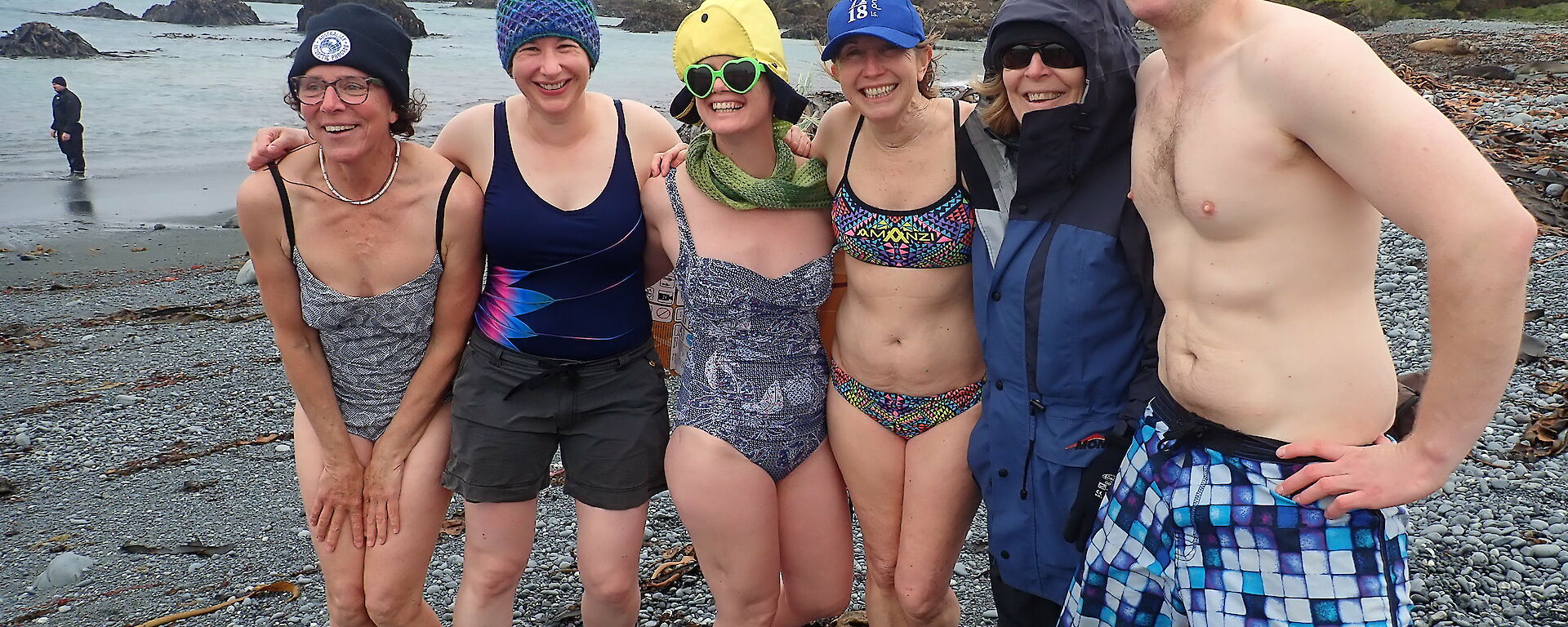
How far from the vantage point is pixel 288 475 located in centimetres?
604

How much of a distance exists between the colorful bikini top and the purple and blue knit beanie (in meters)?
1.08

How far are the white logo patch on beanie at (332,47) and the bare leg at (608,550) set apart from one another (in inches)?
67.0

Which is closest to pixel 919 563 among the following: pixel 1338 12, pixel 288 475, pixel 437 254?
pixel 437 254

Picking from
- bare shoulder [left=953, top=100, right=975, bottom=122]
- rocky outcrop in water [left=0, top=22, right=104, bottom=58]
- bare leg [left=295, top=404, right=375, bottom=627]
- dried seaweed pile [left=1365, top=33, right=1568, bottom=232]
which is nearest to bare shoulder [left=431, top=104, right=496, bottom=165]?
bare leg [left=295, top=404, right=375, bottom=627]

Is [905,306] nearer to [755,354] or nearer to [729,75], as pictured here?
[755,354]

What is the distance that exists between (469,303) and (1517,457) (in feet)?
16.8

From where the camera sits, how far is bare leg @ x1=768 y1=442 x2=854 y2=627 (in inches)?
145

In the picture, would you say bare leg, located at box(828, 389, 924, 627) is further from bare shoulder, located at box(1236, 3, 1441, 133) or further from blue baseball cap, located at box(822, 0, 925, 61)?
bare shoulder, located at box(1236, 3, 1441, 133)

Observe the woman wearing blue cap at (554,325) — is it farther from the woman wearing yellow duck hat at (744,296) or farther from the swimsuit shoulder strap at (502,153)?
the woman wearing yellow duck hat at (744,296)

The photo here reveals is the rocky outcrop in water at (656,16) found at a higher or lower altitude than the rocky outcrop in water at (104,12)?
lower

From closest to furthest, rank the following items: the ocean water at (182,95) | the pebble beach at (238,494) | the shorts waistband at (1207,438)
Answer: the shorts waistband at (1207,438) < the pebble beach at (238,494) < the ocean water at (182,95)

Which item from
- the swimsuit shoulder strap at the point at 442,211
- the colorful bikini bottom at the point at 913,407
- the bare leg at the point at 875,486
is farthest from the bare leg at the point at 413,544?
the colorful bikini bottom at the point at 913,407

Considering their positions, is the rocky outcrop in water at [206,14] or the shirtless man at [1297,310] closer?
the shirtless man at [1297,310]

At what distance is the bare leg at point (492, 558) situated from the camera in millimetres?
3676
